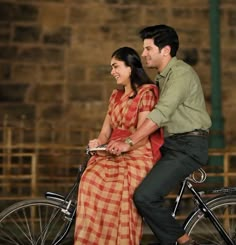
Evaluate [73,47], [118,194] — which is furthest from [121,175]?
[73,47]

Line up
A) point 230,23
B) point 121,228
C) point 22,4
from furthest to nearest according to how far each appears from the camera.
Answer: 1. point 230,23
2. point 22,4
3. point 121,228

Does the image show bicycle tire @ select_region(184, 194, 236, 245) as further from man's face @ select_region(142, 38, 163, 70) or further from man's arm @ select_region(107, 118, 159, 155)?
man's face @ select_region(142, 38, 163, 70)

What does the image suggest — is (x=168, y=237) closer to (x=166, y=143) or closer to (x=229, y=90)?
(x=166, y=143)

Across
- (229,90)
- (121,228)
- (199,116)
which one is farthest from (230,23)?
(121,228)

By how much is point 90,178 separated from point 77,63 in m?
3.83

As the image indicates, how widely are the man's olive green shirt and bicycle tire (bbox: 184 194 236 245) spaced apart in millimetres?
522

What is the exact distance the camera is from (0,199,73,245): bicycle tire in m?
3.85

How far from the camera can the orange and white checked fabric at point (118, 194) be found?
12.0ft

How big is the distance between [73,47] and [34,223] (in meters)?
3.35

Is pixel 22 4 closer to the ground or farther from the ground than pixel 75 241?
farther from the ground

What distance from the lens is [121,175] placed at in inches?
146

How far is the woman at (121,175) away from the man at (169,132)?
0.27 feet

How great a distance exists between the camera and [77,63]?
7.38 m

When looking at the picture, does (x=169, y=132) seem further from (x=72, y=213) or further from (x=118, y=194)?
(x=72, y=213)
